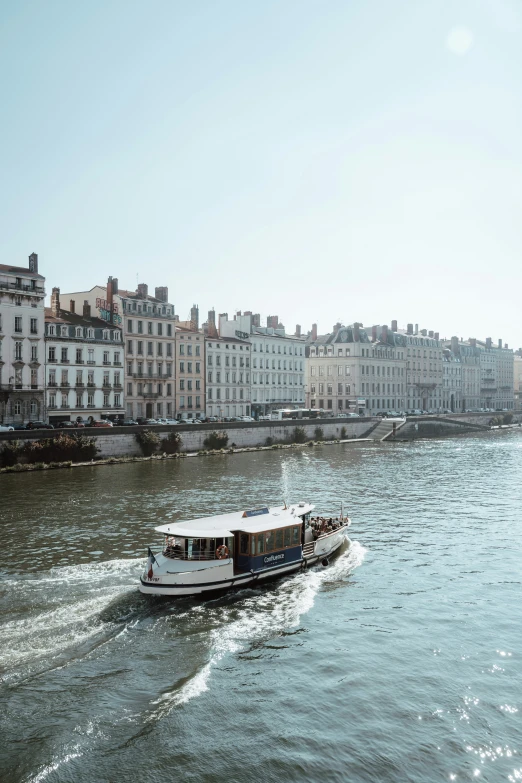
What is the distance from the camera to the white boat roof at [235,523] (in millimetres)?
27844

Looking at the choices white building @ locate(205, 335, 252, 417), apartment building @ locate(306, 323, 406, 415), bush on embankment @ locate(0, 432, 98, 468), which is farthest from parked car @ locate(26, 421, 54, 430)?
apartment building @ locate(306, 323, 406, 415)

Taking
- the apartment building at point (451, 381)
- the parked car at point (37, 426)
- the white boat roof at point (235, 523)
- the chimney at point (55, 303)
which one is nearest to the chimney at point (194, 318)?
the chimney at point (55, 303)

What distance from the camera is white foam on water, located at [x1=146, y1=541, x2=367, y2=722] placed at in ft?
63.7

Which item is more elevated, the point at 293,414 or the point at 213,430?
the point at 293,414

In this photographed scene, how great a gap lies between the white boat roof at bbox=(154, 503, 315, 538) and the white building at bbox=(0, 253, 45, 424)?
45.4 m

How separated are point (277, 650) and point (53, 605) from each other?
8.09 m

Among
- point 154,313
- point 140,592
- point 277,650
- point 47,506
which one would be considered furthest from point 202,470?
point 277,650

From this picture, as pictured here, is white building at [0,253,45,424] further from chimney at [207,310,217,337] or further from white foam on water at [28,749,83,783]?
white foam on water at [28,749,83,783]

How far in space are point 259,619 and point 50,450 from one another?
41396 millimetres

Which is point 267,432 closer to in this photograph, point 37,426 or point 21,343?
point 37,426

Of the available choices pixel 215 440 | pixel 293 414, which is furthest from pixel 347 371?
pixel 215 440

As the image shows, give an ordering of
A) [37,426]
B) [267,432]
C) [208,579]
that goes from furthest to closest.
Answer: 1. [267,432]
2. [37,426]
3. [208,579]

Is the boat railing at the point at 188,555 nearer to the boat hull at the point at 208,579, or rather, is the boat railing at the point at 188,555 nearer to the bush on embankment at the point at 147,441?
the boat hull at the point at 208,579

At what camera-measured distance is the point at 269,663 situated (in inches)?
850
